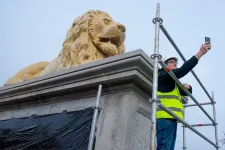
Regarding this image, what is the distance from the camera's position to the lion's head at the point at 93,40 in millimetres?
5543

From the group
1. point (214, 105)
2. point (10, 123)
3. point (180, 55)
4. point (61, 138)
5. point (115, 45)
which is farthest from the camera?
point (115, 45)

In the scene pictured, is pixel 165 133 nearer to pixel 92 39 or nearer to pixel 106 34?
pixel 106 34

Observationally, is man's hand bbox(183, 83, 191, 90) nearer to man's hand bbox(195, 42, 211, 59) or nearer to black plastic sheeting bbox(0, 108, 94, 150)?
man's hand bbox(195, 42, 211, 59)

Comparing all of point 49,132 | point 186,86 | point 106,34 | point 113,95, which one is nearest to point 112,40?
point 106,34

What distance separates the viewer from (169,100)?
3025 mm

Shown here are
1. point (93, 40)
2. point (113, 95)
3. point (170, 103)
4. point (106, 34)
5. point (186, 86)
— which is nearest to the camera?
point (170, 103)

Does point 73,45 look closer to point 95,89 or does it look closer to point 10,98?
point 10,98

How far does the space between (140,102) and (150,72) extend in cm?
42

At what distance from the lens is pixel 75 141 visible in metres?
3.53

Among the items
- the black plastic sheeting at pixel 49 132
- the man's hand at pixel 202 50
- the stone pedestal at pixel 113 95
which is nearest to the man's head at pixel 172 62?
the stone pedestal at pixel 113 95

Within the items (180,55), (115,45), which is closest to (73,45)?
(115,45)

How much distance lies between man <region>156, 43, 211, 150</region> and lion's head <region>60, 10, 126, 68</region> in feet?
8.17

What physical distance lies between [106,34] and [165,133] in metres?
3.08

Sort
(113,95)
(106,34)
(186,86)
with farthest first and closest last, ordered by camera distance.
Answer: (106,34) < (113,95) < (186,86)
